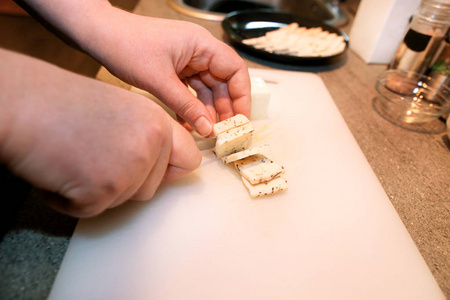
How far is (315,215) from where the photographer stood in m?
0.65

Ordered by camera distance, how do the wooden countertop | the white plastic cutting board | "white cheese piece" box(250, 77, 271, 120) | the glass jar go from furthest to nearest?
1. the glass jar
2. "white cheese piece" box(250, 77, 271, 120)
3. the wooden countertop
4. the white plastic cutting board

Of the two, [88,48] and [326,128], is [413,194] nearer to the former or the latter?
[326,128]

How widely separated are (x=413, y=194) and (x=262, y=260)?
47 cm

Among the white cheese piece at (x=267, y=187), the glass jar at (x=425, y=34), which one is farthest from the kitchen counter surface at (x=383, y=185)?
the white cheese piece at (x=267, y=187)

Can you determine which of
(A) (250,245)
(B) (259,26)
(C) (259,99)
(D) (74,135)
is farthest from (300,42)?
(D) (74,135)

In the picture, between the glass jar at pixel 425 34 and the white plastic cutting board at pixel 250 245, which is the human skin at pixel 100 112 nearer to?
the white plastic cutting board at pixel 250 245

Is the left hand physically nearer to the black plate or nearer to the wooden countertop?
the wooden countertop

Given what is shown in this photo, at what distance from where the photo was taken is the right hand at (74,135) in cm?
35

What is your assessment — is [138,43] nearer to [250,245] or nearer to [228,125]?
[228,125]

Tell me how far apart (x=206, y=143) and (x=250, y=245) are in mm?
287

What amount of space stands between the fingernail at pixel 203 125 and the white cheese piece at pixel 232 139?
0.04m

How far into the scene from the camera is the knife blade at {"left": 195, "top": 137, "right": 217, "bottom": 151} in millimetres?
729

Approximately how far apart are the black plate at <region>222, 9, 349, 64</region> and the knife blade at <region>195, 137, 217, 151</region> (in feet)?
1.92

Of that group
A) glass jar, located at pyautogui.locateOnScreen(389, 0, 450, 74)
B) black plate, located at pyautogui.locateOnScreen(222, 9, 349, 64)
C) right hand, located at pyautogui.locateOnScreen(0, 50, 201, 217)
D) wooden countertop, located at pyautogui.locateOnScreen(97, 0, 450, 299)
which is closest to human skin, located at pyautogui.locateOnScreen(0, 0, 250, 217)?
right hand, located at pyautogui.locateOnScreen(0, 50, 201, 217)
